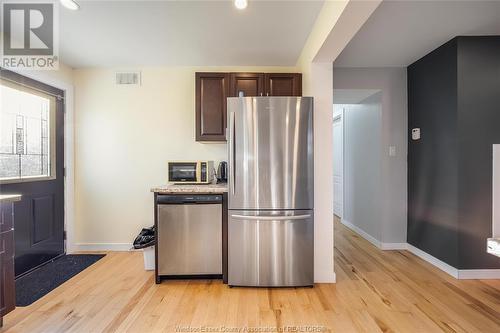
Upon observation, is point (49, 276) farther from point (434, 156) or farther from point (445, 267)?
point (434, 156)

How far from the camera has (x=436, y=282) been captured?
244cm

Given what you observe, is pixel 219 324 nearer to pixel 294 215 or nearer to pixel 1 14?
pixel 294 215

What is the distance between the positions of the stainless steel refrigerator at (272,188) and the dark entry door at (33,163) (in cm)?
227

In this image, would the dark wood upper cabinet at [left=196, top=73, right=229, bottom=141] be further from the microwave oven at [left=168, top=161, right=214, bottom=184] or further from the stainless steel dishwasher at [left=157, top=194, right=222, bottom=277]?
the stainless steel dishwasher at [left=157, top=194, right=222, bottom=277]

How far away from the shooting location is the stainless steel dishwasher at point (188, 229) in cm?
236

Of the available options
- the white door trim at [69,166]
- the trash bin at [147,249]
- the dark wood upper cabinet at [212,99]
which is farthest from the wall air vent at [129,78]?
the trash bin at [147,249]

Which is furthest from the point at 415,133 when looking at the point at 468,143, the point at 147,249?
the point at 147,249

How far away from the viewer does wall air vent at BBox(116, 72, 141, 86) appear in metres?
3.19

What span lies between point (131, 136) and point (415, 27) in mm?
3445

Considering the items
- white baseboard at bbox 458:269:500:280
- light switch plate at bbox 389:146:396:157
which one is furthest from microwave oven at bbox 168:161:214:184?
white baseboard at bbox 458:269:500:280

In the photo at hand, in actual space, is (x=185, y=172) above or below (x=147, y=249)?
above

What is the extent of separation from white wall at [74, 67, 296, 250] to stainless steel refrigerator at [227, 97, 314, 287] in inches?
40.3

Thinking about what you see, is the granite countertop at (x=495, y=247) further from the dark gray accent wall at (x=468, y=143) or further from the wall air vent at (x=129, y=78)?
the wall air vent at (x=129, y=78)

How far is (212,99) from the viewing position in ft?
9.15
